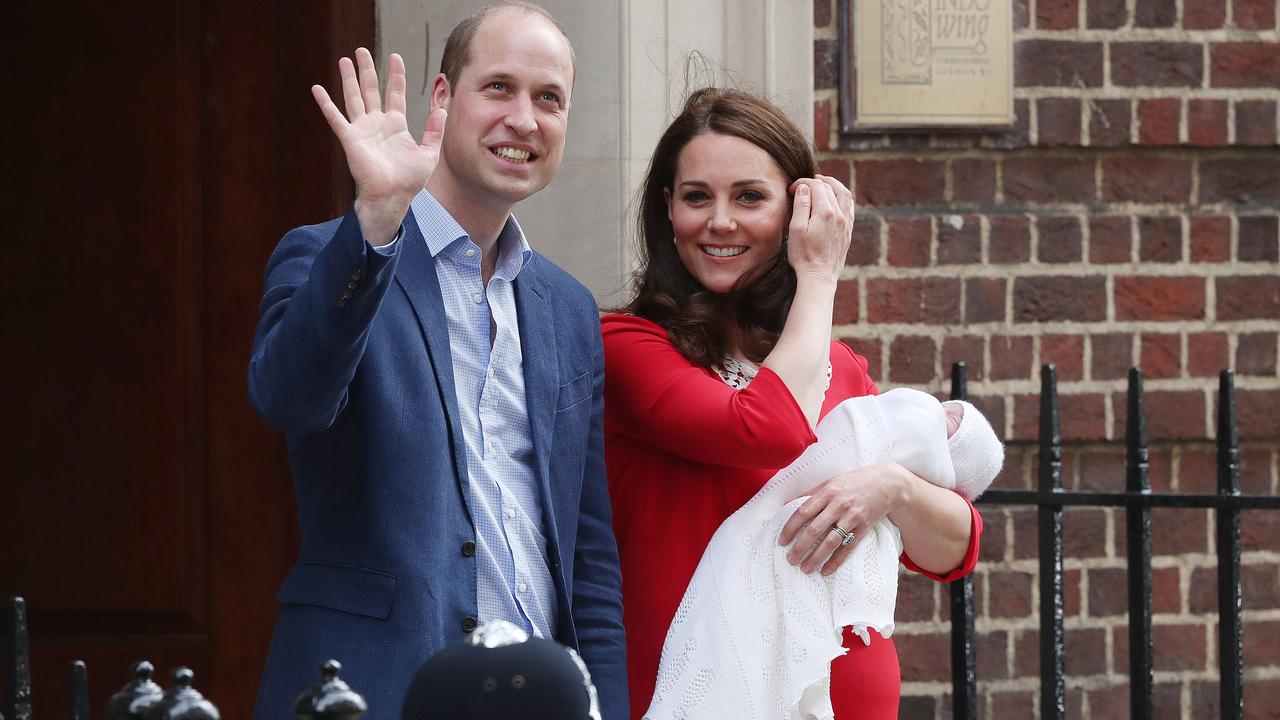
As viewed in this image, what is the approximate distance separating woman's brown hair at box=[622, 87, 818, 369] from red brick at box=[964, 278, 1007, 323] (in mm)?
1212

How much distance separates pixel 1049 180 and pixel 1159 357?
566mm

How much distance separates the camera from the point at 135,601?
12.7ft

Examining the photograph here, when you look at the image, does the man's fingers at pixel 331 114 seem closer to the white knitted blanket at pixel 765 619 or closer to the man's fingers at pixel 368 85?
the man's fingers at pixel 368 85

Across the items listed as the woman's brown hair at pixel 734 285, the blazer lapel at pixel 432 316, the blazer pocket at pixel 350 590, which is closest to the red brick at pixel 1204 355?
the woman's brown hair at pixel 734 285

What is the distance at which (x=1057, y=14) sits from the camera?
13.3 ft

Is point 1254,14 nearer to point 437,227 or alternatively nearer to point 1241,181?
point 1241,181

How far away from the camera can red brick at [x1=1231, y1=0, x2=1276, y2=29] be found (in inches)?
164

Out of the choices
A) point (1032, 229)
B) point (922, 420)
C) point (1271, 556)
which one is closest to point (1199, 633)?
point (1271, 556)

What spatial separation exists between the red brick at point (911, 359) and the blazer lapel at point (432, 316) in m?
1.84

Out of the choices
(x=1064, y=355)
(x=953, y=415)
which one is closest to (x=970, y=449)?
(x=953, y=415)

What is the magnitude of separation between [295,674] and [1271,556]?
9.56 feet

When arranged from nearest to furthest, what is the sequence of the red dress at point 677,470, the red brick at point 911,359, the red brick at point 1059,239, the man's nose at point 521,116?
the man's nose at point 521,116 → the red dress at point 677,470 → the red brick at point 911,359 → the red brick at point 1059,239

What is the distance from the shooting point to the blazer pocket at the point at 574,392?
249cm

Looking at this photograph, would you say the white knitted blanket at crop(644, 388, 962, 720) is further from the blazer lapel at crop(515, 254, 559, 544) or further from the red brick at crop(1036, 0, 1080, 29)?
the red brick at crop(1036, 0, 1080, 29)
